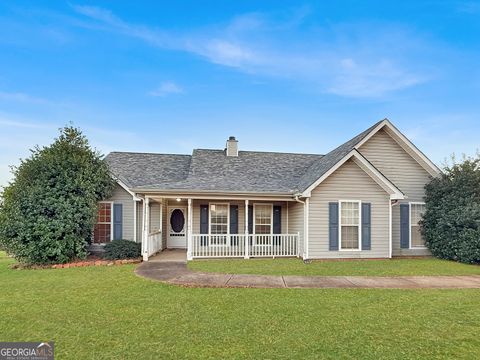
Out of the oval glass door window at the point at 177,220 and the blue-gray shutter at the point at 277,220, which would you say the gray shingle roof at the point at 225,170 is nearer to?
the blue-gray shutter at the point at 277,220

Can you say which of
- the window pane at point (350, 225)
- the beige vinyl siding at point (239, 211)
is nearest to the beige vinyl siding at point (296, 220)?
the beige vinyl siding at point (239, 211)

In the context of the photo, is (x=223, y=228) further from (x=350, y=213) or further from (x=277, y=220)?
(x=350, y=213)

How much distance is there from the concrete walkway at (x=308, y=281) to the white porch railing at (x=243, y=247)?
3.07 metres

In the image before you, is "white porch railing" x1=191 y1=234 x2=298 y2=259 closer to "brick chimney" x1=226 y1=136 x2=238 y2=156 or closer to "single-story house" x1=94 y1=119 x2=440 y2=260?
"single-story house" x1=94 y1=119 x2=440 y2=260

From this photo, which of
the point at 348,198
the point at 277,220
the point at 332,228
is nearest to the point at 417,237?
the point at 348,198

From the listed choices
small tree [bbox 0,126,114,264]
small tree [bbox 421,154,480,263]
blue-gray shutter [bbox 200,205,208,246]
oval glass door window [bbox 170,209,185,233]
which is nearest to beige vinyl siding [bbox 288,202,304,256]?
blue-gray shutter [bbox 200,205,208,246]

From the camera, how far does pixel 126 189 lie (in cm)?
1297

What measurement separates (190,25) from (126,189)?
838 cm

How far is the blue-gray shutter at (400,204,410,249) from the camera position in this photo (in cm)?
1337

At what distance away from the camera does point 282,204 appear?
14133 millimetres

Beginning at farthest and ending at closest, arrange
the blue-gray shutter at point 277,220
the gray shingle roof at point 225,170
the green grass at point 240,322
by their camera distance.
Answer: the blue-gray shutter at point 277,220 < the gray shingle roof at point 225,170 < the green grass at point 240,322

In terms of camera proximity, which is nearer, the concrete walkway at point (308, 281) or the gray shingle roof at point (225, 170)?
the concrete walkway at point (308, 281)

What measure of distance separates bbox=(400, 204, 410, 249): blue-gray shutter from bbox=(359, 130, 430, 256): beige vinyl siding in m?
0.19

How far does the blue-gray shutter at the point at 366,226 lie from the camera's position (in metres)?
12.0
